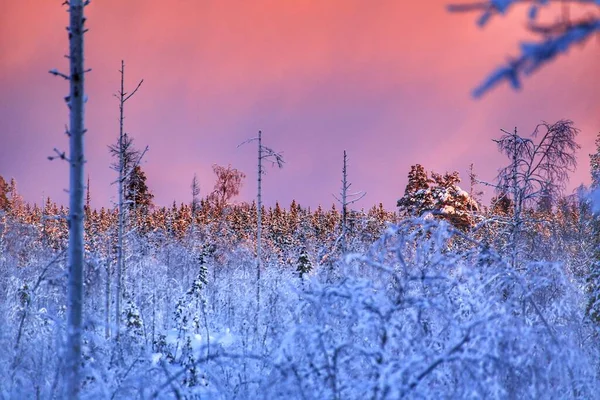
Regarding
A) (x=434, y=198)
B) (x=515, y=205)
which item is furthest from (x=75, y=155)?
(x=434, y=198)

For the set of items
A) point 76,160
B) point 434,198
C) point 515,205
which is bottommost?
point 76,160

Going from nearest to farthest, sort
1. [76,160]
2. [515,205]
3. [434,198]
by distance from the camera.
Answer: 1. [76,160]
2. [515,205]
3. [434,198]

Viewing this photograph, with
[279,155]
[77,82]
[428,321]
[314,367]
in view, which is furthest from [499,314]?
[279,155]

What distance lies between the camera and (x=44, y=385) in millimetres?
6922

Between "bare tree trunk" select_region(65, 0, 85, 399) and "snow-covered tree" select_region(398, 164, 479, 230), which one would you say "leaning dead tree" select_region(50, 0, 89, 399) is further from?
"snow-covered tree" select_region(398, 164, 479, 230)

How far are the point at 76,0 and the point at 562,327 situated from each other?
24.8 ft

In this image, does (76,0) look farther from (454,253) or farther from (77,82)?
(454,253)

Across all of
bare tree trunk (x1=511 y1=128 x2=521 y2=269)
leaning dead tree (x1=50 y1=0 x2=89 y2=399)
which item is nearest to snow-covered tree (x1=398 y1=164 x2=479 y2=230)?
bare tree trunk (x1=511 y1=128 x2=521 y2=269)

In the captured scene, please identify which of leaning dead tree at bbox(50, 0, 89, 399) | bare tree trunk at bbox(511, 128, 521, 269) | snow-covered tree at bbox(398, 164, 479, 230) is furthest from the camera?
snow-covered tree at bbox(398, 164, 479, 230)

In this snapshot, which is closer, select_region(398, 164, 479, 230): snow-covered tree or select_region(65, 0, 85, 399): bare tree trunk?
select_region(65, 0, 85, 399): bare tree trunk

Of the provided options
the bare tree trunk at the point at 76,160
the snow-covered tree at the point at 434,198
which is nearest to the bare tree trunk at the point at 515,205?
the bare tree trunk at the point at 76,160

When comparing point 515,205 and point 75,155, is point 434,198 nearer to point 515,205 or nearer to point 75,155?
point 515,205

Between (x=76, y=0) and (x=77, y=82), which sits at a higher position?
(x=76, y=0)

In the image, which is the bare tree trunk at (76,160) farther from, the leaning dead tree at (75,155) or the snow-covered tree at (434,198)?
the snow-covered tree at (434,198)
